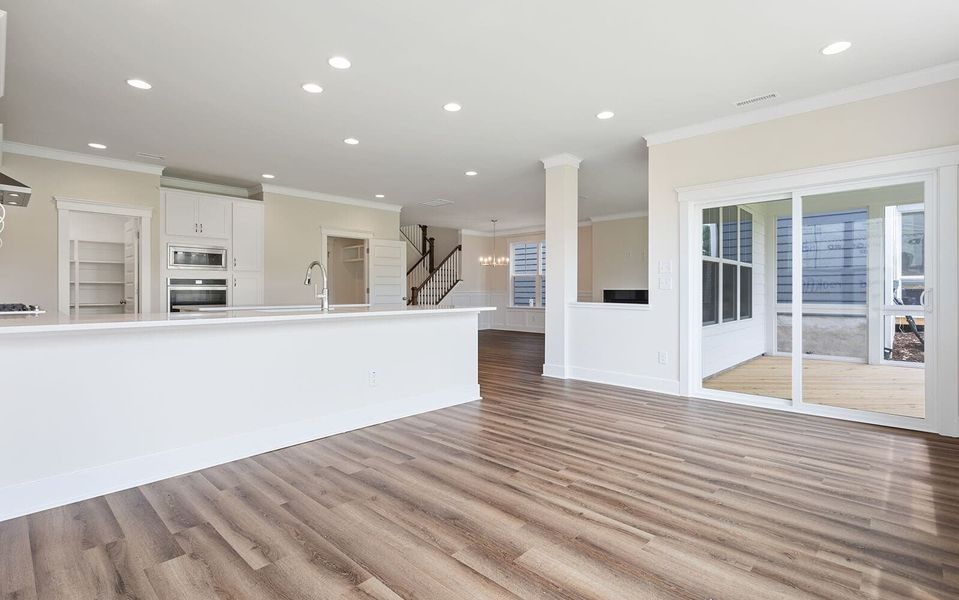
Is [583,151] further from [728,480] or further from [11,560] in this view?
[11,560]

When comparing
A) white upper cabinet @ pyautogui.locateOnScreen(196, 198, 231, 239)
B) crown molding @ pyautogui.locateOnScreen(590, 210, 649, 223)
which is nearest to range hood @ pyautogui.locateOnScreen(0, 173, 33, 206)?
white upper cabinet @ pyautogui.locateOnScreen(196, 198, 231, 239)

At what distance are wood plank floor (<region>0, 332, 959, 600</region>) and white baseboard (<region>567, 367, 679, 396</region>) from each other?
1.45m

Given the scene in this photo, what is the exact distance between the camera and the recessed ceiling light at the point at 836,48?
10.5 feet

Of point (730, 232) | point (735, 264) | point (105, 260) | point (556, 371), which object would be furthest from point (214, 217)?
point (735, 264)

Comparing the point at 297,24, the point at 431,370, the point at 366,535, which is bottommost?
the point at 366,535

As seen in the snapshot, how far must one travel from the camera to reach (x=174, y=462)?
2.85 meters

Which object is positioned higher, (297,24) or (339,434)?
(297,24)

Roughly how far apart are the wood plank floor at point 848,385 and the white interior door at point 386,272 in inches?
234

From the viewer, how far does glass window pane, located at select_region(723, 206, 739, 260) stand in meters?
4.91

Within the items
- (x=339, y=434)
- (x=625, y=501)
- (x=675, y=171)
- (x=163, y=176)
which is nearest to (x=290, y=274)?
(x=163, y=176)

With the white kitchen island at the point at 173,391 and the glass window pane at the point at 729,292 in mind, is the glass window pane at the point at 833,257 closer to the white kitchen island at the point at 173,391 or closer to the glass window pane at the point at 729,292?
the glass window pane at the point at 729,292

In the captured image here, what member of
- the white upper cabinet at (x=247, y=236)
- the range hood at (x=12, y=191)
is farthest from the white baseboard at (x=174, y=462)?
the white upper cabinet at (x=247, y=236)

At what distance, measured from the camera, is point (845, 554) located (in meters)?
1.97

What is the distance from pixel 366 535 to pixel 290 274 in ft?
20.3
